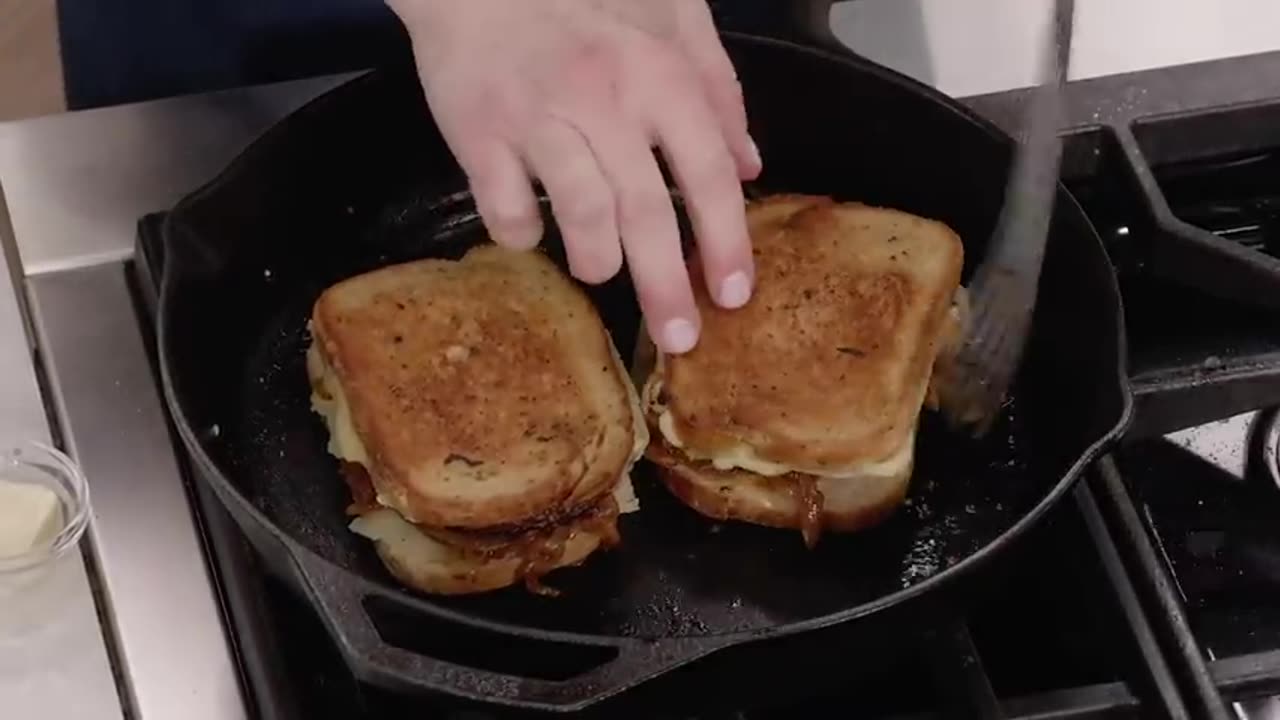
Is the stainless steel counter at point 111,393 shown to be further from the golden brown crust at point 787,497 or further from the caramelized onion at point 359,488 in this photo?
the golden brown crust at point 787,497

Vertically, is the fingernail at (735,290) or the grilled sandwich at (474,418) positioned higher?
the fingernail at (735,290)

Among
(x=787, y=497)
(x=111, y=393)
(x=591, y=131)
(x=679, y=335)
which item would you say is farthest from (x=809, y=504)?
(x=111, y=393)

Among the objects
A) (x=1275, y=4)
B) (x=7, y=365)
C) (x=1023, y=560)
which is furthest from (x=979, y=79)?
(x=7, y=365)

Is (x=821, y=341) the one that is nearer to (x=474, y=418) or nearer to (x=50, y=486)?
(x=474, y=418)

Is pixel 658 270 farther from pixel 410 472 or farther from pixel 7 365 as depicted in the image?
pixel 7 365

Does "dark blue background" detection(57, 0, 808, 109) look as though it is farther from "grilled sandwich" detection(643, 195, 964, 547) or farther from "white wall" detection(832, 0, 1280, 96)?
"grilled sandwich" detection(643, 195, 964, 547)

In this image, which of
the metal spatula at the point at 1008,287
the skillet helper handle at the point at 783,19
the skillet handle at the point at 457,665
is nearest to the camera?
the skillet handle at the point at 457,665

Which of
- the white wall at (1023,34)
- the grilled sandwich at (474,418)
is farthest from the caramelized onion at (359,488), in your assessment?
the white wall at (1023,34)

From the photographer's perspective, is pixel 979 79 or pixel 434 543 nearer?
pixel 434 543

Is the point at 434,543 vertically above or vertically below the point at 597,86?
below

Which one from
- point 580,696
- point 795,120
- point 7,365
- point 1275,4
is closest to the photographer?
point 580,696
